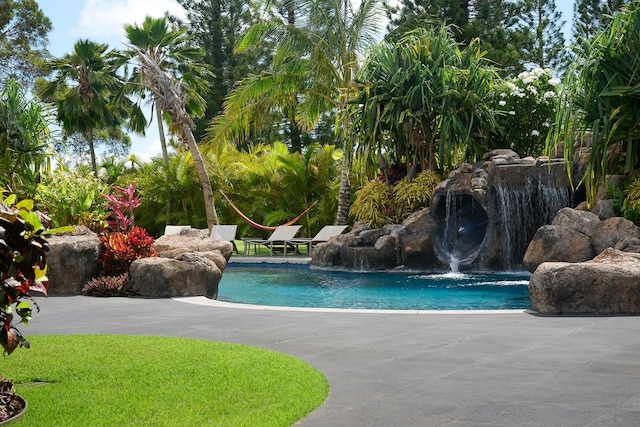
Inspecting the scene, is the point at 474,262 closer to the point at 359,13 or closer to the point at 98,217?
the point at 98,217

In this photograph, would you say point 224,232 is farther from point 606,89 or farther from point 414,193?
point 606,89

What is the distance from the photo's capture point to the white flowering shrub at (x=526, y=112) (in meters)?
19.9

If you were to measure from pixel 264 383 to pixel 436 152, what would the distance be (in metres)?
15.8

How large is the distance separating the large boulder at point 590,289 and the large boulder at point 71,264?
6141 mm

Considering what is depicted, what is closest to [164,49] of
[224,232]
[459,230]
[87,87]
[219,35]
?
[87,87]

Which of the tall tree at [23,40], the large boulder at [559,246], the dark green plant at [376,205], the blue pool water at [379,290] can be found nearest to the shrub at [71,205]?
the blue pool water at [379,290]

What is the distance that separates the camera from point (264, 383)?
4922 millimetres

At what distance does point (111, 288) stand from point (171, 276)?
2.99 ft

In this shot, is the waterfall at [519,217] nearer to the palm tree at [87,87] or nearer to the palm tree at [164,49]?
the palm tree at [164,49]

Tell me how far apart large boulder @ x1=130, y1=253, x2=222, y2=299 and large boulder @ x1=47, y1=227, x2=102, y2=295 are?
839 millimetres

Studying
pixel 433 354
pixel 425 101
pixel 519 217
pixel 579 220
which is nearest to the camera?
pixel 433 354

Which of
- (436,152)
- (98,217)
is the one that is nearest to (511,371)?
(98,217)

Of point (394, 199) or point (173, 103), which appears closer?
point (394, 199)

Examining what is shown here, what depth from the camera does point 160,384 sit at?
4914mm
